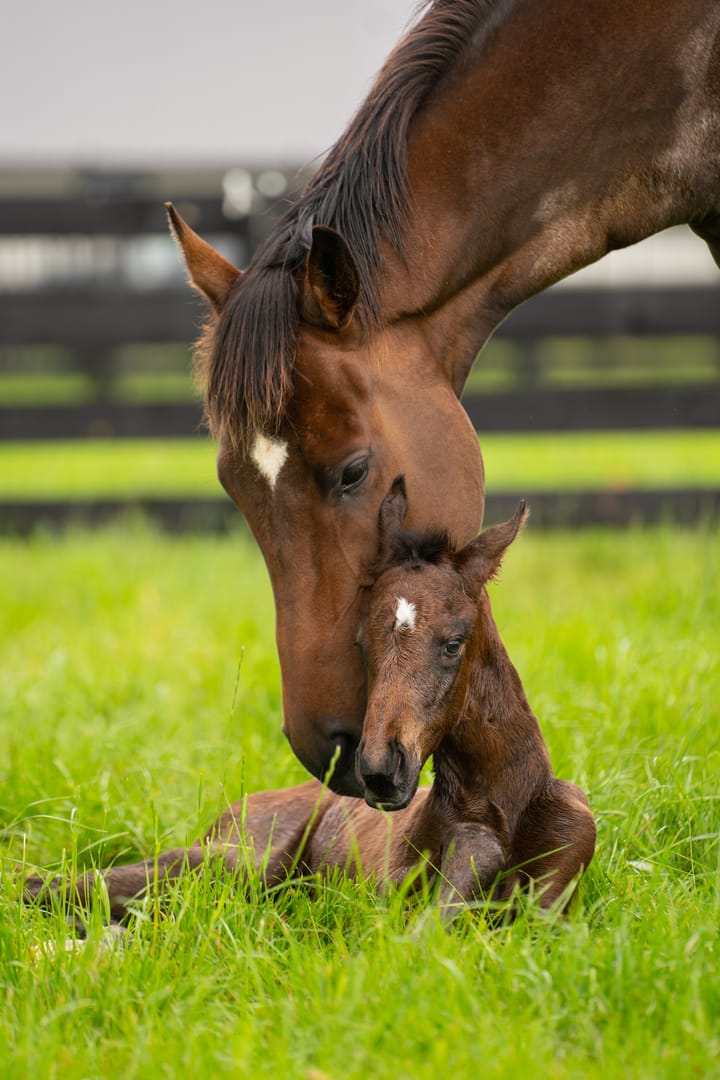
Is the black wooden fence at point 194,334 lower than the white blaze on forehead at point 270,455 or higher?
higher

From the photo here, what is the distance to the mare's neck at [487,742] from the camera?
8.02ft

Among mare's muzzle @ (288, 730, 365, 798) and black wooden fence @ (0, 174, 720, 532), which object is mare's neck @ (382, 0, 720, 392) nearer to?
mare's muzzle @ (288, 730, 365, 798)

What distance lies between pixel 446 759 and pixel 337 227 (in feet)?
3.70

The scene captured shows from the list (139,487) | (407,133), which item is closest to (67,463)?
(139,487)

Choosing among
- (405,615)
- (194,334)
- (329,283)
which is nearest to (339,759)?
(405,615)

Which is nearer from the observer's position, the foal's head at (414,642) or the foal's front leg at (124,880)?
the foal's head at (414,642)

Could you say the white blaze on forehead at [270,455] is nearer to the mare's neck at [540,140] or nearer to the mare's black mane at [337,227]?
the mare's black mane at [337,227]

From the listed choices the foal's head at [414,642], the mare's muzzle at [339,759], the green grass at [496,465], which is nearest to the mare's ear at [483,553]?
the foal's head at [414,642]

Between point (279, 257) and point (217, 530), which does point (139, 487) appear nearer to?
point (217, 530)

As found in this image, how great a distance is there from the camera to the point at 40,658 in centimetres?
484

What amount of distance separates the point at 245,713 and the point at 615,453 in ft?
26.5

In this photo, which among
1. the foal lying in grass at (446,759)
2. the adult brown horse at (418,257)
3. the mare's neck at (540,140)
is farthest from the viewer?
the mare's neck at (540,140)

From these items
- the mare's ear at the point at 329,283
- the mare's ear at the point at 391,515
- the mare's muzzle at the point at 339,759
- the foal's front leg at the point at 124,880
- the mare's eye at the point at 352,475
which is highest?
the mare's ear at the point at 329,283

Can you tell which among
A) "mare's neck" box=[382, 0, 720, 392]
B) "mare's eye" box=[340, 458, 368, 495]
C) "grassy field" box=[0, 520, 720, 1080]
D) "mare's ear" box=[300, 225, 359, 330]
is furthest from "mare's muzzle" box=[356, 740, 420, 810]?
"mare's neck" box=[382, 0, 720, 392]
